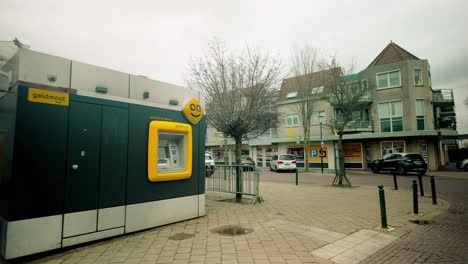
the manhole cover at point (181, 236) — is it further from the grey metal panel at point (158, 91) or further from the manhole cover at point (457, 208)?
the manhole cover at point (457, 208)

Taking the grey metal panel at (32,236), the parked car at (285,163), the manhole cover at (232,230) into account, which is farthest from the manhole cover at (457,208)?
the parked car at (285,163)

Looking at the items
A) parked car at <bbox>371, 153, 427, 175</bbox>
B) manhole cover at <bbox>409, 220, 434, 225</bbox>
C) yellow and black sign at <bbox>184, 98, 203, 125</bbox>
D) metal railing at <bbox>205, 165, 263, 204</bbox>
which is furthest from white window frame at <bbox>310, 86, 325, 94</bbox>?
yellow and black sign at <bbox>184, 98, 203, 125</bbox>

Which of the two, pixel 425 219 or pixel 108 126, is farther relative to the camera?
pixel 425 219

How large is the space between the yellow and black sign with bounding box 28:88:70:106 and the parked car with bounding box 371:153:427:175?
20373mm

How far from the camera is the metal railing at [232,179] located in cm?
879

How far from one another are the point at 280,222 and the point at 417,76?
26.8m

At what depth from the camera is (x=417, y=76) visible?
25328 millimetres

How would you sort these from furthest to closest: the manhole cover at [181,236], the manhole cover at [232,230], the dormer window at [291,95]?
1. the dormer window at [291,95]
2. the manhole cover at [232,230]
3. the manhole cover at [181,236]

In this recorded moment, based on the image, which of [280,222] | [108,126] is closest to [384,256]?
[280,222]

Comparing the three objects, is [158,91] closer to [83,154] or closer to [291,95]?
[83,154]

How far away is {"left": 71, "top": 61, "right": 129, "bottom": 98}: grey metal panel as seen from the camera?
4703mm

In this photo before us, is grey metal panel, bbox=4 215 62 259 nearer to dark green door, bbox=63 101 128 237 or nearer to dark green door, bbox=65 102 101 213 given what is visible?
dark green door, bbox=63 101 128 237

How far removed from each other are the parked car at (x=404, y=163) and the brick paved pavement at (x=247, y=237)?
40.7 feet

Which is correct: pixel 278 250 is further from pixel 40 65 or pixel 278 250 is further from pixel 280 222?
pixel 40 65
